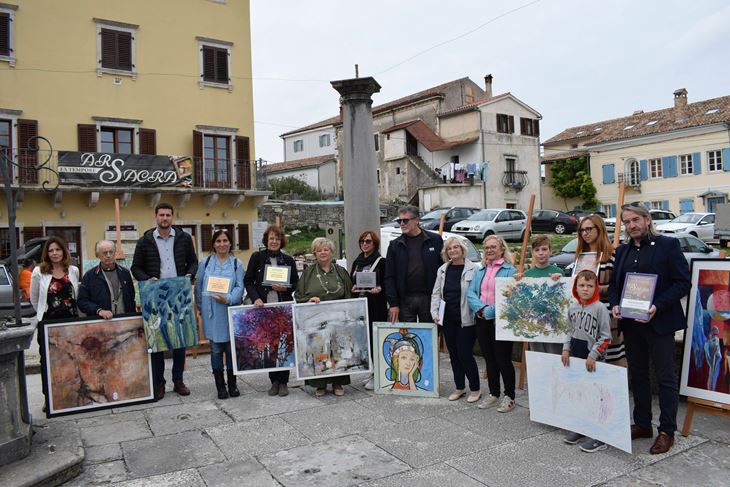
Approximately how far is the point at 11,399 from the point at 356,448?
8.26 feet

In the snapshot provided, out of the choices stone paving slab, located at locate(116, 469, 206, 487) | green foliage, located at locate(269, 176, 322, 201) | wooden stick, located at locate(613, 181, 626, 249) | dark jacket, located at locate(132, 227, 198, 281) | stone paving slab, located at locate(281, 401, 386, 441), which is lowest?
stone paving slab, located at locate(116, 469, 206, 487)

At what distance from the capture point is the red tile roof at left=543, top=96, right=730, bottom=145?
36.6 m

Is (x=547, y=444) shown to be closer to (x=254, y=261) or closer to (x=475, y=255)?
(x=254, y=261)

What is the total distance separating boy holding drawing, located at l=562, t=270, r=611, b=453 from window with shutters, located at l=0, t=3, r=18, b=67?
20.7 m

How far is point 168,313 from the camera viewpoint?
230 inches

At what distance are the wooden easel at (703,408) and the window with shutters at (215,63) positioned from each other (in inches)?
843

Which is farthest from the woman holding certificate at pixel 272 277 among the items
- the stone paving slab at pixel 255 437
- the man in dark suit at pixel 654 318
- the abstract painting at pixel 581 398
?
the man in dark suit at pixel 654 318

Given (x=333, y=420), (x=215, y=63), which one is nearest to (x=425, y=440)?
(x=333, y=420)

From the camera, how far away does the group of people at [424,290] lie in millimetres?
4402

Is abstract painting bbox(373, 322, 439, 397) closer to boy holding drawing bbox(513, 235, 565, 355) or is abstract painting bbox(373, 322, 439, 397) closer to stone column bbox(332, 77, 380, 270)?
boy holding drawing bbox(513, 235, 565, 355)

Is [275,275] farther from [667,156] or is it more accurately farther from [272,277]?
[667,156]

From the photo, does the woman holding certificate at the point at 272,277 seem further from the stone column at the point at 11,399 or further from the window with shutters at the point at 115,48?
the window with shutters at the point at 115,48

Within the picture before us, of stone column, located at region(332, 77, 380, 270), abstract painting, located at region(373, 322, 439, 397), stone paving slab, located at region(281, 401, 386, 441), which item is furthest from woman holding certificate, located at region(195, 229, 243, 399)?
stone column, located at region(332, 77, 380, 270)

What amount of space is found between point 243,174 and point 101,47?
6.76 meters
